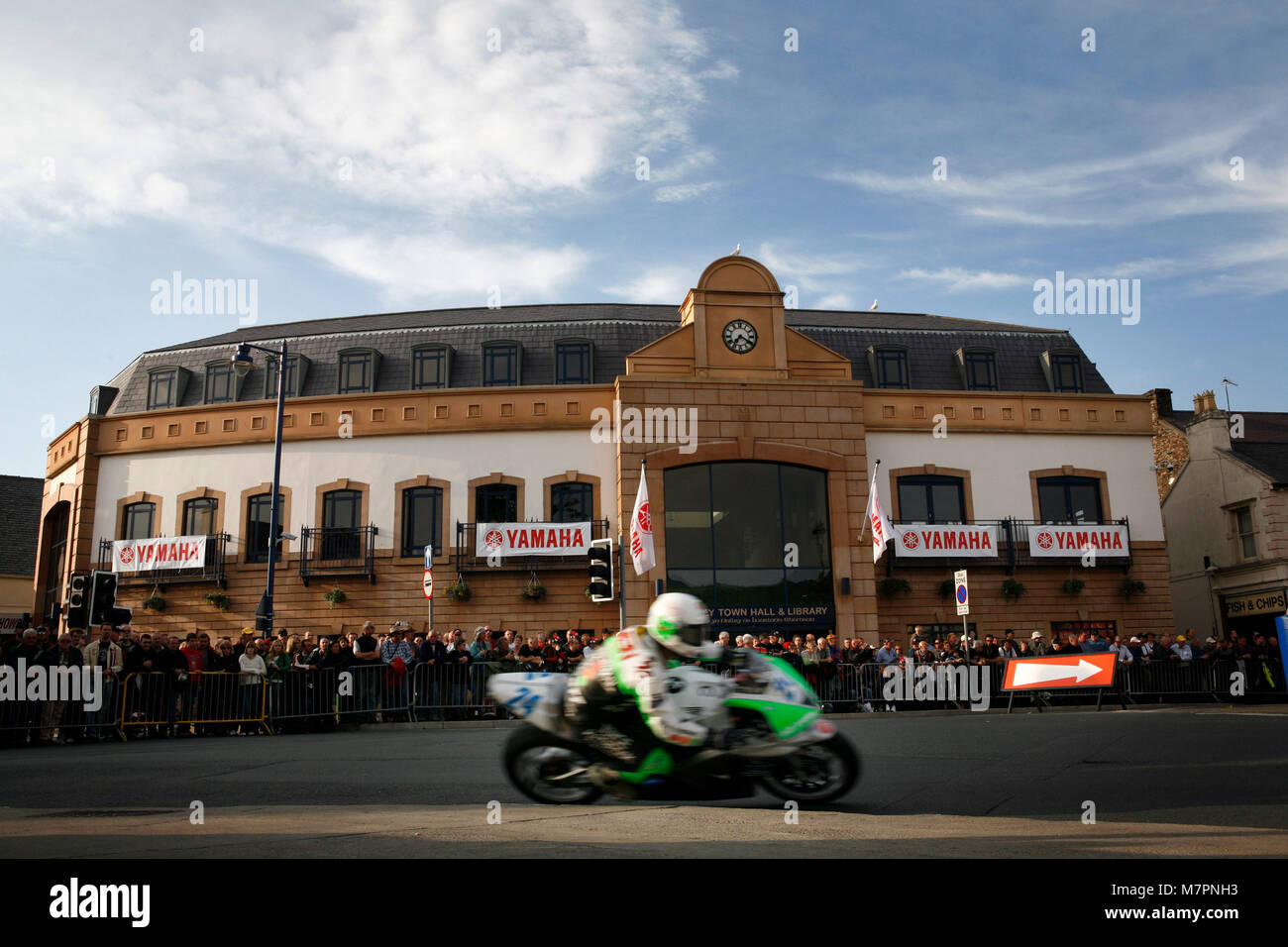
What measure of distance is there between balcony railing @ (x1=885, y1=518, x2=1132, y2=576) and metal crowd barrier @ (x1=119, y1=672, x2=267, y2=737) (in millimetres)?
17937

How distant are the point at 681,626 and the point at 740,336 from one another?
23841 millimetres

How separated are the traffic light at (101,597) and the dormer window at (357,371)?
13.6 m

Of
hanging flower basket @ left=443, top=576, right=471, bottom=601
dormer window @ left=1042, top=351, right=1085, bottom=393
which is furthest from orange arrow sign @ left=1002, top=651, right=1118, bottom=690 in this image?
hanging flower basket @ left=443, top=576, right=471, bottom=601

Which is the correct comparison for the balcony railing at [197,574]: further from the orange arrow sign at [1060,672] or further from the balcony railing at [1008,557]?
the orange arrow sign at [1060,672]

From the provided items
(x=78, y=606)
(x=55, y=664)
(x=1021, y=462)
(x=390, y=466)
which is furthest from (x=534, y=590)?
(x=1021, y=462)

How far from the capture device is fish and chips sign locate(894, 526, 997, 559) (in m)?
29.1

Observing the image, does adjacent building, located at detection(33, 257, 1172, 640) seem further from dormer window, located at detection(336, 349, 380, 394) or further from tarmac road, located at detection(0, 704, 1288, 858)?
tarmac road, located at detection(0, 704, 1288, 858)

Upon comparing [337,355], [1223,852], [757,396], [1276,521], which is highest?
[337,355]
